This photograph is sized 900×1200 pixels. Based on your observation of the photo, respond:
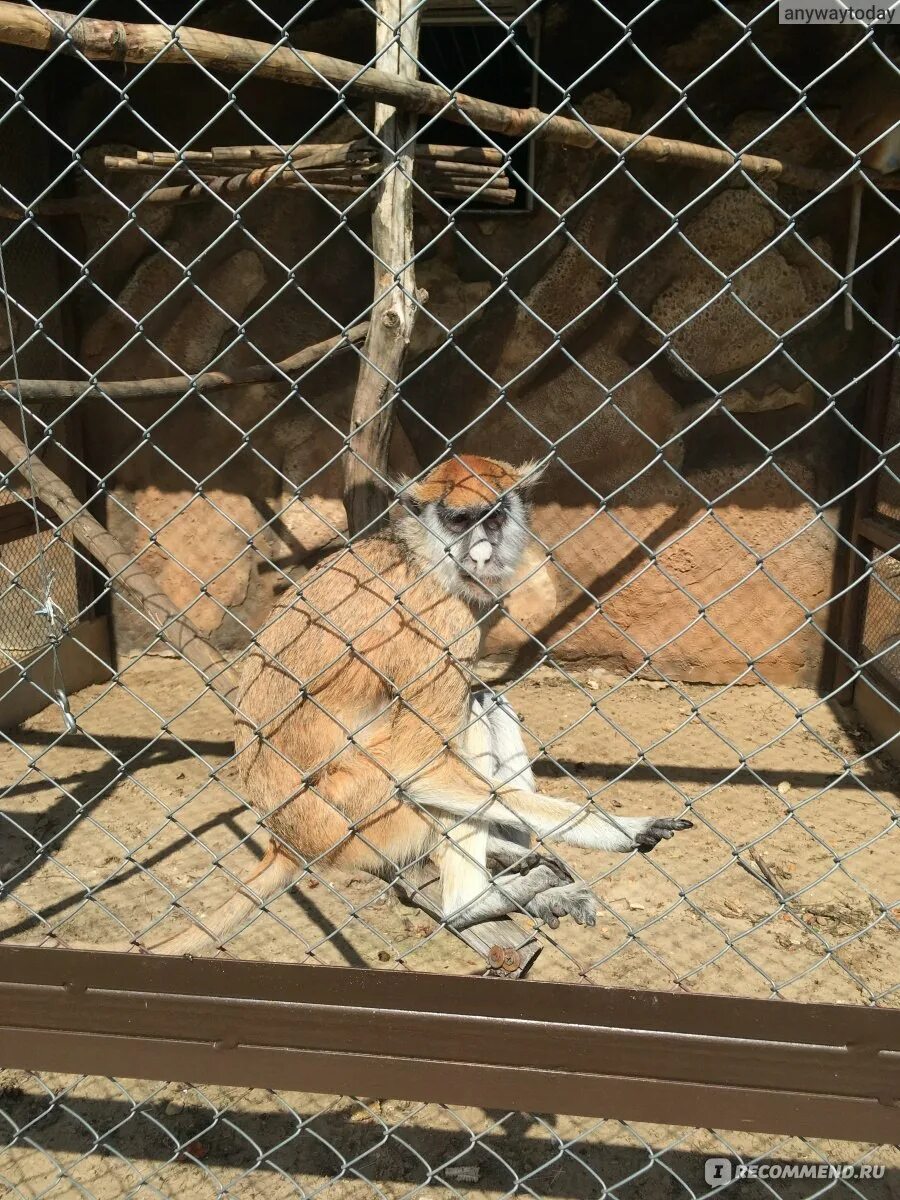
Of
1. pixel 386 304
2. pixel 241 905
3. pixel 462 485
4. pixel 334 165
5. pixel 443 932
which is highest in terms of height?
pixel 334 165

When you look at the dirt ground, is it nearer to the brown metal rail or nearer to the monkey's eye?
the brown metal rail

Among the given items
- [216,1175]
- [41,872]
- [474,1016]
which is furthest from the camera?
[41,872]

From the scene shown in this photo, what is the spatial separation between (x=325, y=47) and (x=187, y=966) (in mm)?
4066

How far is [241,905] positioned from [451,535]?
1.18m

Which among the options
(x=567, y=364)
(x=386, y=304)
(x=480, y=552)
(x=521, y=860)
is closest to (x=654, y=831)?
(x=521, y=860)

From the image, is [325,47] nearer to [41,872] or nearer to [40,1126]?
[41,872]

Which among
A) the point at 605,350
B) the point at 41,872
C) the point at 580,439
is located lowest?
the point at 41,872

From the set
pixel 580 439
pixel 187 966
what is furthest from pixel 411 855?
pixel 580 439

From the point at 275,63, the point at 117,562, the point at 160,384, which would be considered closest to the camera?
the point at 275,63

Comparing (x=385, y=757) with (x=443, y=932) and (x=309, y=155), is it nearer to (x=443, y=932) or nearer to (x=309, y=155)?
(x=443, y=932)

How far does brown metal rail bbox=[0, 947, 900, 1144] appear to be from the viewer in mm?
1346

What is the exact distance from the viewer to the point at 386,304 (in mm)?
2719

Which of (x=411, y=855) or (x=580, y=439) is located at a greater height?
(x=580, y=439)

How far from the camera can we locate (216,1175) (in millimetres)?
2008
